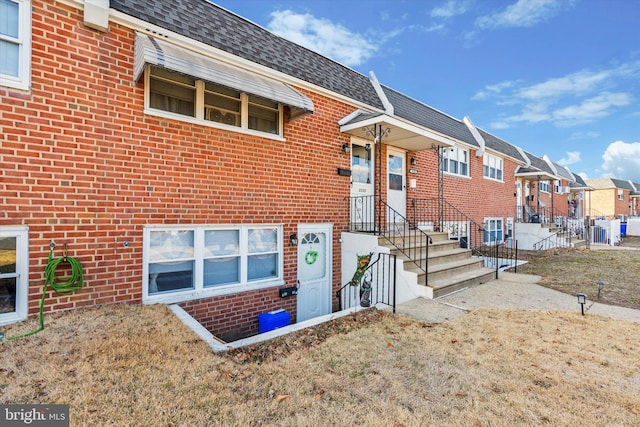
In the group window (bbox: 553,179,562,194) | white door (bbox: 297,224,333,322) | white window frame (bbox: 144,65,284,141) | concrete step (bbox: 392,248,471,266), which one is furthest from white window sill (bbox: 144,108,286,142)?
window (bbox: 553,179,562,194)


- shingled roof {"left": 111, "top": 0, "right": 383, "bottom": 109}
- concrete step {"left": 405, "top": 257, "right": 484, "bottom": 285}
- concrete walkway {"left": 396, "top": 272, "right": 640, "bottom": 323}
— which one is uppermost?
shingled roof {"left": 111, "top": 0, "right": 383, "bottom": 109}

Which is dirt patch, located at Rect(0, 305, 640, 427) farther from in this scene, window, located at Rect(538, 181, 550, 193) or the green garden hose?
window, located at Rect(538, 181, 550, 193)

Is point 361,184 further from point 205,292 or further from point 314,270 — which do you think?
point 205,292

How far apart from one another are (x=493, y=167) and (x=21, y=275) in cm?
1746

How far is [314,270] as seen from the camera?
7414 millimetres

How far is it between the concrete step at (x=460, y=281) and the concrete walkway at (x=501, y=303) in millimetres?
128

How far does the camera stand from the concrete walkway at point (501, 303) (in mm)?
5488

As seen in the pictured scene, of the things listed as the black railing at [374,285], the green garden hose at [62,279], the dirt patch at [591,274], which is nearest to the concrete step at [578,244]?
the dirt patch at [591,274]

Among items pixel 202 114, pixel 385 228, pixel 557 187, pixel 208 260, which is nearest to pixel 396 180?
pixel 385 228

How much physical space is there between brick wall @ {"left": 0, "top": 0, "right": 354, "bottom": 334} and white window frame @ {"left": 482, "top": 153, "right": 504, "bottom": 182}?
12.4 meters

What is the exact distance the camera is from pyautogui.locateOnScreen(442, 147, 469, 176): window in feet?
39.4

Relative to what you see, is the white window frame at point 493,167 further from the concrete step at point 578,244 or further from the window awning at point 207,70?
the window awning at point 207,70

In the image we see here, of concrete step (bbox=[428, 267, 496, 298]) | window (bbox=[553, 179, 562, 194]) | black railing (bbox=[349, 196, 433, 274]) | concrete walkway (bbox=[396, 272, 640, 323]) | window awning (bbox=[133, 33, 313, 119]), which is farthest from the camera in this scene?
window (bbox=[553, 179, 562, 194])

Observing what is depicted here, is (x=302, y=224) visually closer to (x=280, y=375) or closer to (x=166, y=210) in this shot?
(x=166, y=210)
